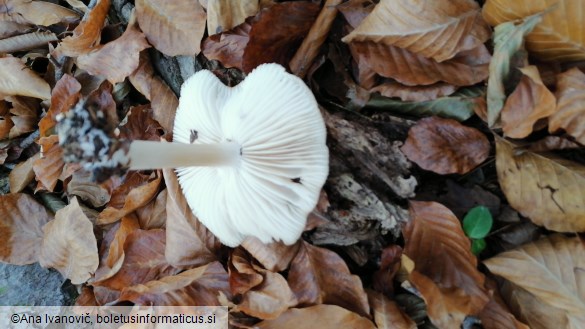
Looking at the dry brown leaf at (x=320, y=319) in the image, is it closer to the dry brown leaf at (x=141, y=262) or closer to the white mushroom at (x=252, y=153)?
the white mushroom at (x=252, y=153)

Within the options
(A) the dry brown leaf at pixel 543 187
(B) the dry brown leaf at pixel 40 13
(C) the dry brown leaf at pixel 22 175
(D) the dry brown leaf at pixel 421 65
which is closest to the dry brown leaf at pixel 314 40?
(D) the dry brown leaf at pixel 421 65

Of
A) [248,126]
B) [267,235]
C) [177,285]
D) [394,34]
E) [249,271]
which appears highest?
[394,34]

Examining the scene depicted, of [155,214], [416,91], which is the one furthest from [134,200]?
[416,91]

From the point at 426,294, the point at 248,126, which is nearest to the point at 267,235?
the point at 248,126

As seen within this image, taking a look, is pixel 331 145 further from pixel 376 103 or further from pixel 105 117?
pixel 105 117

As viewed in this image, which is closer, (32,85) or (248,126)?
(248,126)
